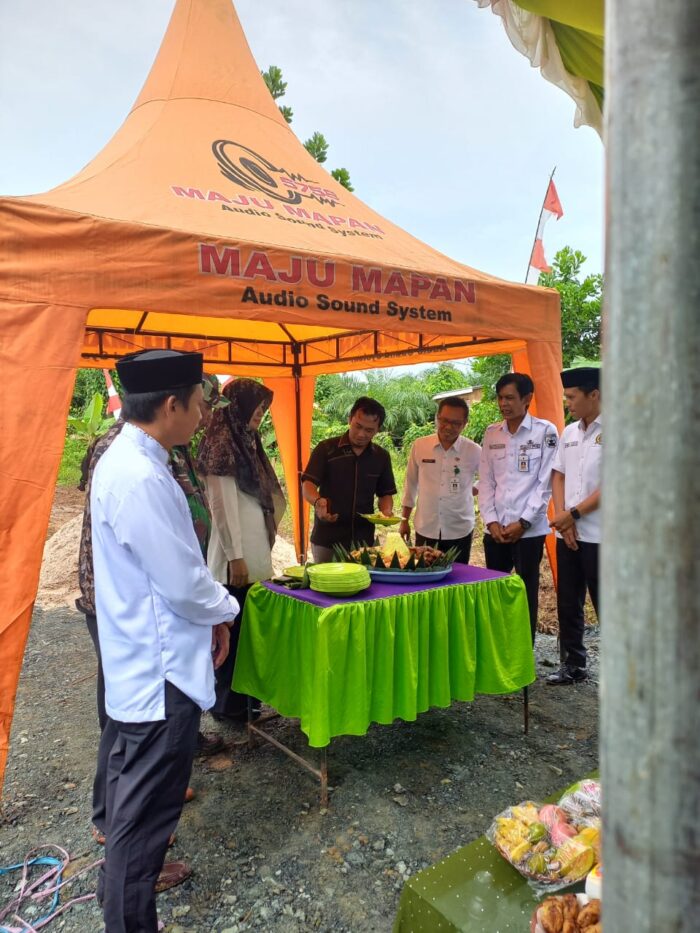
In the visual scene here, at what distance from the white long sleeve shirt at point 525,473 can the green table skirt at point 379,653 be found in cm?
84

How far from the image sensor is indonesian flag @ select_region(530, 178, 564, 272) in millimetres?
6816

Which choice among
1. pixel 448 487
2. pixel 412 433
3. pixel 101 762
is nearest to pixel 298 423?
pixel 448 487

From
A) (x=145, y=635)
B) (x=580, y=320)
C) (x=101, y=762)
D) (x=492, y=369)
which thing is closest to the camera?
(x=145, y=635)

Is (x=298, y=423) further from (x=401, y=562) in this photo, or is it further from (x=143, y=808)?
(x=143, y=808)

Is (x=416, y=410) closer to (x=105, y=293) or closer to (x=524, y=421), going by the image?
(x=524, y=421)

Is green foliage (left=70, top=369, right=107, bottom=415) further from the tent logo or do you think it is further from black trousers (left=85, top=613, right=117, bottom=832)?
black trousers (left=85, top=613, right=117, bottom=832)

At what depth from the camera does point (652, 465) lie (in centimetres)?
51

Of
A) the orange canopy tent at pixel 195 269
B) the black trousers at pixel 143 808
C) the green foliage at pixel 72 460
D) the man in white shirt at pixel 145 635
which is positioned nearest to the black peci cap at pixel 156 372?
the man in white shirt at pixel 145 635

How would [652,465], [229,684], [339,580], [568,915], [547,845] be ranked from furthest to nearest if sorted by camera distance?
1. [229,684]
2. [339,580]
3. [547,845]
4. [568,915]
5. [652,465]

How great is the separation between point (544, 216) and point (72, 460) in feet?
42.2

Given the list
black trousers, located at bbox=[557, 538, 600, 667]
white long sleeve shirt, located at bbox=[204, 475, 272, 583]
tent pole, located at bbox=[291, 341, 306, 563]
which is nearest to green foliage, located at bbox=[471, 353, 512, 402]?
tent pole, located at bbox=[291, 341, 306, 563]

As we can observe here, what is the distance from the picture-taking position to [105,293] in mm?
2627

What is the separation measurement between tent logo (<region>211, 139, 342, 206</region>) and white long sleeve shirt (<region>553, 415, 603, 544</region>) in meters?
2.25

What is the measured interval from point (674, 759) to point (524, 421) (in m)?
3.68
